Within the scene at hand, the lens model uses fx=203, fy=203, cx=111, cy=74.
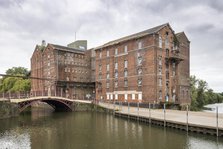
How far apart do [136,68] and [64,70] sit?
1010 inches

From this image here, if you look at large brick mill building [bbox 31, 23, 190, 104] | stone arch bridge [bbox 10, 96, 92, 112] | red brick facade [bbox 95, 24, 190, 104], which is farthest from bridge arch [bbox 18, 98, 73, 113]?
red brick facade [bbox 95, 24, 190, 104]

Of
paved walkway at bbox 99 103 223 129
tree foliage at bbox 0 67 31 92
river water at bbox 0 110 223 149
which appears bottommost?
river water at bbox 0 110 223 149

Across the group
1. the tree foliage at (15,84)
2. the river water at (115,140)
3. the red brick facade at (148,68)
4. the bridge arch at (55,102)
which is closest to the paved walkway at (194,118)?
the river water at (115,140)

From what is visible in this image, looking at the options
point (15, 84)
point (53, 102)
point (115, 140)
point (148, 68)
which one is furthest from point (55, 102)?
point (15, 84)

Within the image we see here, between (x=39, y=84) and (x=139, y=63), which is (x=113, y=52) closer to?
(x=139, y=63)

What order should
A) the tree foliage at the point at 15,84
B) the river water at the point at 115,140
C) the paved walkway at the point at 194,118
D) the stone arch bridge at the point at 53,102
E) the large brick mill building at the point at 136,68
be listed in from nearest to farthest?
the river water at the point at 115,140
the paved walkway at the point at 194,118
the stone arch bridge at the point at 53,102
the large brick mill building at the point at 136,68
the tree foliage at the point at 15,84

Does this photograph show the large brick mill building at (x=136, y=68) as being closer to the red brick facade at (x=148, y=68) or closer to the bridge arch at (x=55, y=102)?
the red brick facade at (x=148, y=68)

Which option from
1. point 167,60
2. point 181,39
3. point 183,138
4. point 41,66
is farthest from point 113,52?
point 183,138

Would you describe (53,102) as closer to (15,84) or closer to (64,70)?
(64,70)

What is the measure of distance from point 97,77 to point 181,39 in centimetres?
2487

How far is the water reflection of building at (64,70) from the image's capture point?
58.7 metres

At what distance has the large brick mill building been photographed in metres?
44.0

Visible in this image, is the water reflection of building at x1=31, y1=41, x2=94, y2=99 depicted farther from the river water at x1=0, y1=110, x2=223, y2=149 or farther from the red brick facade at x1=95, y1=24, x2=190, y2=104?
the river water at x1=0, y1=110, x2=223, y2=149

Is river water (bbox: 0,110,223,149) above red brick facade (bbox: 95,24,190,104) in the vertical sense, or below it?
below
